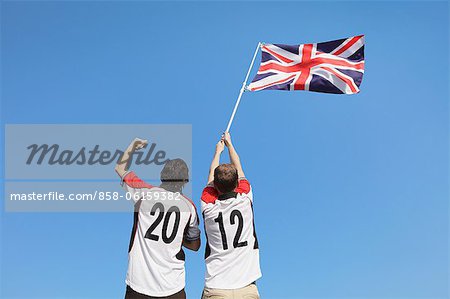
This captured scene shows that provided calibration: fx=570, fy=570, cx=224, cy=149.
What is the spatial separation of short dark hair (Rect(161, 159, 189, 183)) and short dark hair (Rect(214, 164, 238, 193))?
0.54m

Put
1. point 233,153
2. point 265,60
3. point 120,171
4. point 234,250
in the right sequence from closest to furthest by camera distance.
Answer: point 234,250
point 120,171
point 233,153
point 265,60

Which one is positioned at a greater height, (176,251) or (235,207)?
(235,207)

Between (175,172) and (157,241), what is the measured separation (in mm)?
1002

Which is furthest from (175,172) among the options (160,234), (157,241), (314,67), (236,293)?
(314,67)

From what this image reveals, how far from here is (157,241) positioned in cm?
798

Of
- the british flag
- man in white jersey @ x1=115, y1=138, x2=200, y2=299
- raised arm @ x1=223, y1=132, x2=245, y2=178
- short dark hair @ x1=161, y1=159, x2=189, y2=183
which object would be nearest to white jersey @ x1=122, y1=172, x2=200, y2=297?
man in white jersey @ x1=115, y1=138, x2=200, y2=299

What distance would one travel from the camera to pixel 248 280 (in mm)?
7957

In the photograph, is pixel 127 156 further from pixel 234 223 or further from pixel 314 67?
pixel 314 67

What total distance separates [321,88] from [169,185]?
19.6 ft

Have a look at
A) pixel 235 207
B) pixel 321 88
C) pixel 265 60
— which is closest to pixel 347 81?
→ pixel 321 88

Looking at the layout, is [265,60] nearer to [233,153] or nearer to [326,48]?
[326,48]

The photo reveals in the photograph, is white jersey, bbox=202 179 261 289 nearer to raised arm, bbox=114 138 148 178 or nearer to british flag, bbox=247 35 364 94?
raised arm, bbox=114 138 148 178

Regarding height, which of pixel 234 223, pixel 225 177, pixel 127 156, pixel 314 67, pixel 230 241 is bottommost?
pixel 230 241

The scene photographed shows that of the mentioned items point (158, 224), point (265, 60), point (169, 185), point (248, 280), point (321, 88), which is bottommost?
point (248, 280)
